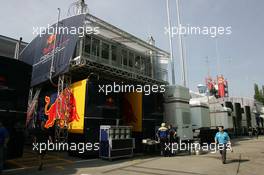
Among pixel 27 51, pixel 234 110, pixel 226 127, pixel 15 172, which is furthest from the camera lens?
pixel 234 110

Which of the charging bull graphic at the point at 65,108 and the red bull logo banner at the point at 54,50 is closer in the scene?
the charging bull graphic at the point at 65,108

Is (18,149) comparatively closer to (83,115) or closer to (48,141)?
(48,141)

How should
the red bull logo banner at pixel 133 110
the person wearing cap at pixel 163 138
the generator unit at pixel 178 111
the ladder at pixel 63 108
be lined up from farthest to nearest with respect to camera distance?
the generator unit at pixel 178 111 → the red bull logo banner at pixel 133 110 → the person wearing cap at pixel 163 138 → the ladder at pixel 63 108

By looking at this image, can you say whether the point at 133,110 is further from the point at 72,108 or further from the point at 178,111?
the point at 72,108

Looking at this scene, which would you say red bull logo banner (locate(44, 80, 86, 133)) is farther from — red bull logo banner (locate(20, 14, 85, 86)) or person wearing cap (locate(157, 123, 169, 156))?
person wearing cap (locate(157, 123, 169, 156))

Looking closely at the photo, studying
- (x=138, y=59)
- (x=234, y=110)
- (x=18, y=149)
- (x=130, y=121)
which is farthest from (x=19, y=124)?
(x=234, y=110)

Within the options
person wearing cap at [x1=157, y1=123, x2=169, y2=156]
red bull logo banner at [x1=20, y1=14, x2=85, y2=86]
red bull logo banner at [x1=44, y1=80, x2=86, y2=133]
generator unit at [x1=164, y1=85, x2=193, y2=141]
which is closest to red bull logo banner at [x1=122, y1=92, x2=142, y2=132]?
person wearing cap at [x1=157, y1=123, x2=169, y2=156]

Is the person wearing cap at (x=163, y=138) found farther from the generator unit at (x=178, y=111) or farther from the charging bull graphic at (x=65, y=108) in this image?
the charging bull graphic at (x=65, y=108)

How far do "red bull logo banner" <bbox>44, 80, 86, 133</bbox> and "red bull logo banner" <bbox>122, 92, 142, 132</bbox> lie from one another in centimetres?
389

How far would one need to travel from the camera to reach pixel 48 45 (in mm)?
17250

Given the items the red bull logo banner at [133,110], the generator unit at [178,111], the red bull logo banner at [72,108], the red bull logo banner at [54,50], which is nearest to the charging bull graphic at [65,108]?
the red bull logo banner at [72,108]

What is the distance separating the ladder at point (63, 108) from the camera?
13.4 meters

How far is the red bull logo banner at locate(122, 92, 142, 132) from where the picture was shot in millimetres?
15156

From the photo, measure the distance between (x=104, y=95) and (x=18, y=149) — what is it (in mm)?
5527
